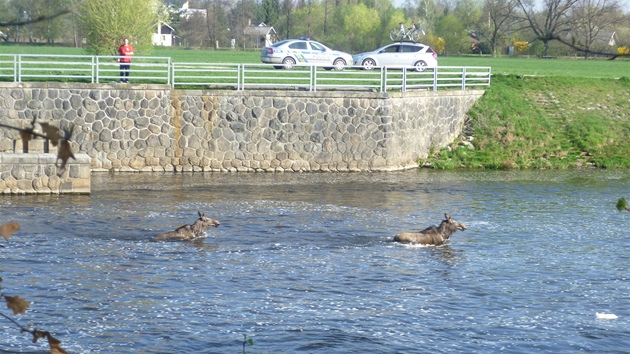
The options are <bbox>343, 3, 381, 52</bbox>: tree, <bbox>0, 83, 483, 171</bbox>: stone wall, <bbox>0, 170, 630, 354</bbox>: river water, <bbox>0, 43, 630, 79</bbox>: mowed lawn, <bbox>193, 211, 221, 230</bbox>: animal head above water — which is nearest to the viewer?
<bbox>0, 170, 630, 354</bbox>: river water

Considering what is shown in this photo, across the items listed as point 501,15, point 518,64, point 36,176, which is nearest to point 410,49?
point 36,176

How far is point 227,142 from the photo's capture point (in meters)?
27.4

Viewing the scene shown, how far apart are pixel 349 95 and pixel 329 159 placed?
1964 millimetres

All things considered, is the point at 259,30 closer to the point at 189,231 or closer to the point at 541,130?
the point at 541,130

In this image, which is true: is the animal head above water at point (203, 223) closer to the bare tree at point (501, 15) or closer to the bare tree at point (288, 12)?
the bare tree at point (501, 15)

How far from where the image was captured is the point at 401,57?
39.9 meters

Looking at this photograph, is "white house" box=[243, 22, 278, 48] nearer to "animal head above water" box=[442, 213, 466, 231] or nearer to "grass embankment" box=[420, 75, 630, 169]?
"grass embankment" box=[420, 75, 630, 169]

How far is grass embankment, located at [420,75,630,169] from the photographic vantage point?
30016 millimetres

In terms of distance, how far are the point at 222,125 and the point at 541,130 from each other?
11.3 metres

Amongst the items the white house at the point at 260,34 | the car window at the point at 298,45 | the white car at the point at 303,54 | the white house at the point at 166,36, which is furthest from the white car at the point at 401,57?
the white house at the point at 166,36

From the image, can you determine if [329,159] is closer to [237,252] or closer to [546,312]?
[237,252]

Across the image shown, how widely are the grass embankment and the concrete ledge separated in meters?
11.3

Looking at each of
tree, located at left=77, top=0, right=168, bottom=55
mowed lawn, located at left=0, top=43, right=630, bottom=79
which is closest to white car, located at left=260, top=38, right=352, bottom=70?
tree, located at left=77, top=0, right=168, bottom=55

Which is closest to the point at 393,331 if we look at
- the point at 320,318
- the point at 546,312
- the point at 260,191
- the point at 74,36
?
the point at 320,318
